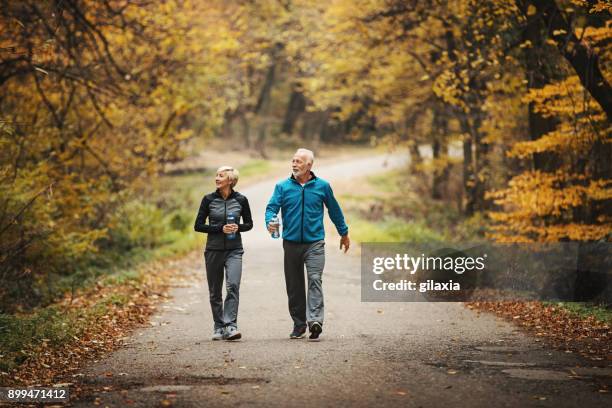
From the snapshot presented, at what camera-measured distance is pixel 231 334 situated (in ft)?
28.6

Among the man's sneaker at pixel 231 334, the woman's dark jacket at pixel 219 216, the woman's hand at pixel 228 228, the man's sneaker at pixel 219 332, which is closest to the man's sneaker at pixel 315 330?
the man's sneaker at pixel 231 334

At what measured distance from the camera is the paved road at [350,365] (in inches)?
235

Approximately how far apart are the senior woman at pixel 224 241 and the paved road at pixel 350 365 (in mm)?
354

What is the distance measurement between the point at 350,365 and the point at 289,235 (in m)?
2.14

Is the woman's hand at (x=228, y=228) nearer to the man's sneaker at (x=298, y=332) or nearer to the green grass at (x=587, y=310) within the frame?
the man's sneaker at (x=298, y=332)

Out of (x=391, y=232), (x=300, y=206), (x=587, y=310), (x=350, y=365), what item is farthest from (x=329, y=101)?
(x=350, y=365)

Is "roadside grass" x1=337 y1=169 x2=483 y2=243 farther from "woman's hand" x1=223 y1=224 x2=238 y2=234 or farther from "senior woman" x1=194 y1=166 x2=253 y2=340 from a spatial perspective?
"woman's hand" x1=223 y1=224 x2=238 y2=234

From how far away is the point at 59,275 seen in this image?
57.1ft

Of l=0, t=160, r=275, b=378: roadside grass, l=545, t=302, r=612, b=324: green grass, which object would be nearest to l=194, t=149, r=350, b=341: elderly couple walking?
l=0, t=160, r=275, b=378: roadside grass

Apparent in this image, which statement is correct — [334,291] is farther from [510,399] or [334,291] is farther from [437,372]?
[510,399]

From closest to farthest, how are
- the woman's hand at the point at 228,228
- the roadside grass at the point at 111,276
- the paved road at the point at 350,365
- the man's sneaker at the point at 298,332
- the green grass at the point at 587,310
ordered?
the paved road at the point at 350,365, the roadside grass at the point at 111,276, the woman's hand at the point at 228,228, the man's sneaker at the point at 298,332, the green grass at the point at 587,310

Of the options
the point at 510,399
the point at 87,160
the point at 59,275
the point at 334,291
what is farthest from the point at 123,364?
the point at 87,160

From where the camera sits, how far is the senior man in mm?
8734

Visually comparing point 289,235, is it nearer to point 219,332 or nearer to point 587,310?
point 219,332
